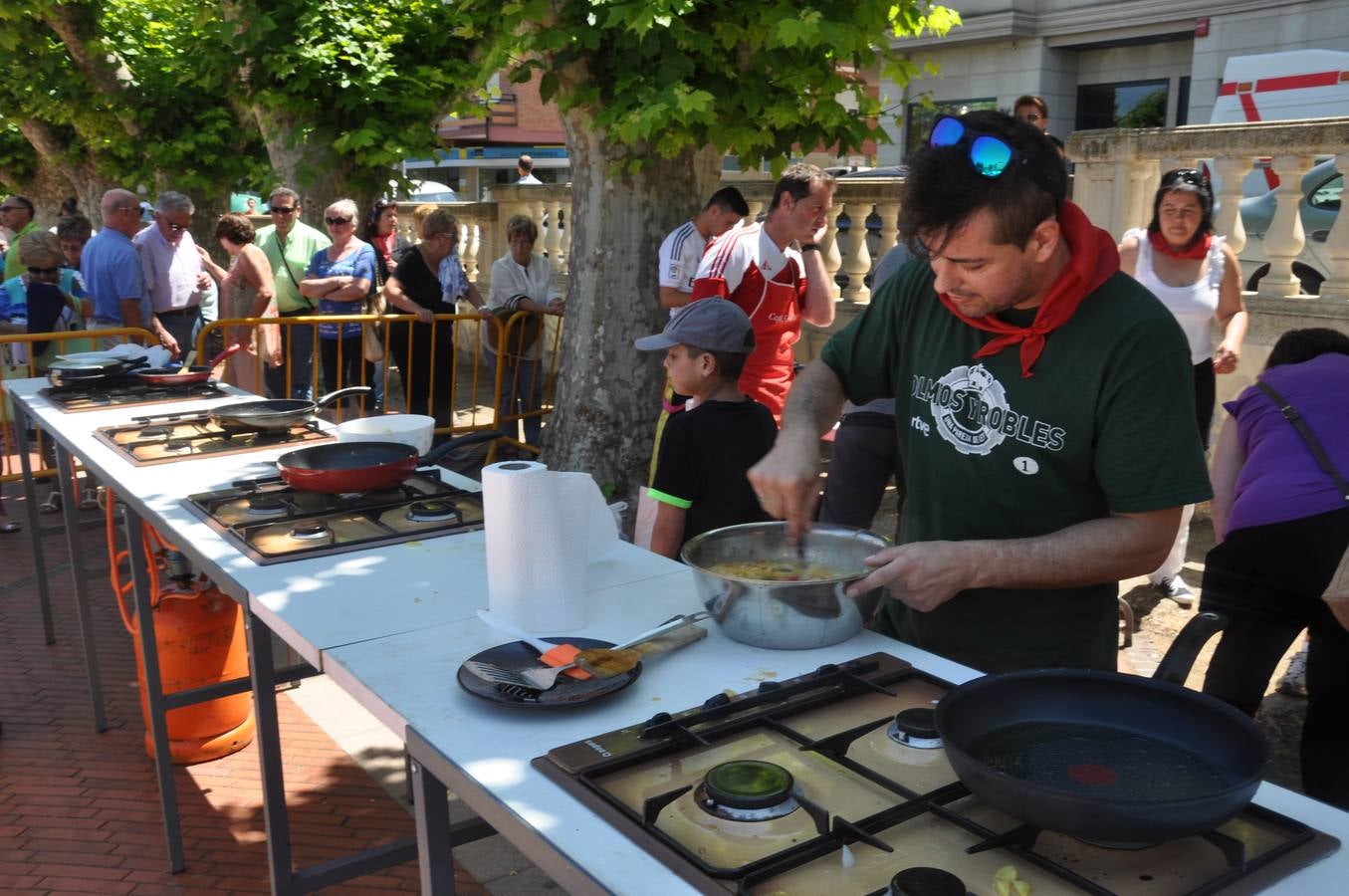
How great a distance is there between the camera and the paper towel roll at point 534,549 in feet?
7.28

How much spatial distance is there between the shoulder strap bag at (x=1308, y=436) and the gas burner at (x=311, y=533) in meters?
2.72

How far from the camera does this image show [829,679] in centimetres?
195

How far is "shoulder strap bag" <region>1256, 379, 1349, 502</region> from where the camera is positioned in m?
3.28

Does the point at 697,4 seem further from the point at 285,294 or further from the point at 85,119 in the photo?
the point at 85,119

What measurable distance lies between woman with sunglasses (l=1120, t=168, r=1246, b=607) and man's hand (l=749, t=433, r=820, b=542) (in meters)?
3.59

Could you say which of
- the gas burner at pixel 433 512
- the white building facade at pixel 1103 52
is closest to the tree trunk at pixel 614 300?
the gas burner at pixel 433 512

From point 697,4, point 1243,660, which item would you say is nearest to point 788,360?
point 697,4

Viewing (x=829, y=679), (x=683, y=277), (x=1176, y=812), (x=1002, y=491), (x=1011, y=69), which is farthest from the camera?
(x=1011, y=69)

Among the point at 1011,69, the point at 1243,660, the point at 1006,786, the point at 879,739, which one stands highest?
the point at 1011,69

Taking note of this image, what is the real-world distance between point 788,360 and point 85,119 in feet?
34.8

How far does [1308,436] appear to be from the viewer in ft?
11.0

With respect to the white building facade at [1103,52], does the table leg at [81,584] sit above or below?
below

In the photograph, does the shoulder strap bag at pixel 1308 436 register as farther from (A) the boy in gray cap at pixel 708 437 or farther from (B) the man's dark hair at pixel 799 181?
(B) the man's dark hair at pixel 799 181

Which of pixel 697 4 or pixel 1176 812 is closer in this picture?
pixel 1176 812
